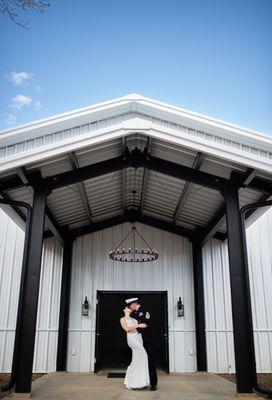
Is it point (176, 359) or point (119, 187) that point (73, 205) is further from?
point (176, 359)

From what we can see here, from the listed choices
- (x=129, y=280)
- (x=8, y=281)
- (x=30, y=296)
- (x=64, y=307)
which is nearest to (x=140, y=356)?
(x=30, y=296)

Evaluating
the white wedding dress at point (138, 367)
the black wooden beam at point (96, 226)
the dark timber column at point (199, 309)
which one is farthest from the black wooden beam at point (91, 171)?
the dark timber column at point (199, 309)

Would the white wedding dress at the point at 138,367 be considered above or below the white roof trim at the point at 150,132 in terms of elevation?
below

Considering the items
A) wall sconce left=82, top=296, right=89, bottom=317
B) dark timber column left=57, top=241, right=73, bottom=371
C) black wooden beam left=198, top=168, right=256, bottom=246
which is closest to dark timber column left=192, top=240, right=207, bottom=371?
black wooden beam left=198, top=168, right=256, bottom=246

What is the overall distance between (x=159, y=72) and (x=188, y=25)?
2410 mm

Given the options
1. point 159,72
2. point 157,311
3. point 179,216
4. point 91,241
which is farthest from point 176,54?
point 157,311

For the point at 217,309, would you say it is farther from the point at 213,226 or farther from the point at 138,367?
the point at 138,367

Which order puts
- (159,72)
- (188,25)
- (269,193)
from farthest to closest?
(159,72)
(188,25)
(269,193)

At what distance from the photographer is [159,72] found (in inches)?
418

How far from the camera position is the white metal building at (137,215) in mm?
6598

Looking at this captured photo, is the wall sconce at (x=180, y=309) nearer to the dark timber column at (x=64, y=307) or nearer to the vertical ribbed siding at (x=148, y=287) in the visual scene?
the vertical ribbed siding at (x=148, y=287)

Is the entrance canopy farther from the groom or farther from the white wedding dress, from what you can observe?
the white wedding dress

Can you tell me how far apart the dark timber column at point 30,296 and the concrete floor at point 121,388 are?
368 mm

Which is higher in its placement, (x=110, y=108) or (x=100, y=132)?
(x=110, y=108)
